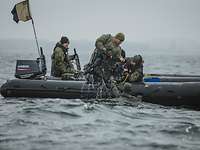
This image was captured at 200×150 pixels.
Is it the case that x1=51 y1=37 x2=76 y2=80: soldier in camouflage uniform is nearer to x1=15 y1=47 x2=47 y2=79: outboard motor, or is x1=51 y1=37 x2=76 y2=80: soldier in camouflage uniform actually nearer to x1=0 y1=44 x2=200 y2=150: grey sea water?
x1=15 y1=47 x2=47 y2=79: outboard motor

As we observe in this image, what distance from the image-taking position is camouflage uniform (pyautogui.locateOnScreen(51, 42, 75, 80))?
54.9 ft

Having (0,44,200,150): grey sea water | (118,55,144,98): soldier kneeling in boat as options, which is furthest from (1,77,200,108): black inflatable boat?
(0,44,200,150): grey sea water

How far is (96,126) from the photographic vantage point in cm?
1170

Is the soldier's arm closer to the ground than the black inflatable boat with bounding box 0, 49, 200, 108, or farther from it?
farther from it

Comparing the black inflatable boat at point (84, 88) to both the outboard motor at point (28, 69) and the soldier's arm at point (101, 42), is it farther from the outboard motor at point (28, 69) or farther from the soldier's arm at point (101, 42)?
the soldier's arm at point (101, 42)

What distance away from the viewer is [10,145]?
10.0 metres

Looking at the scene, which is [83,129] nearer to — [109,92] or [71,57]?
[109,92]

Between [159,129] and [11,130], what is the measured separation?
3181mm

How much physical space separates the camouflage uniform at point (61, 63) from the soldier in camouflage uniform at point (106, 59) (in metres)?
1.22

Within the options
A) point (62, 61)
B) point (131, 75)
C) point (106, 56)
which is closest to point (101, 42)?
point (106, 56)

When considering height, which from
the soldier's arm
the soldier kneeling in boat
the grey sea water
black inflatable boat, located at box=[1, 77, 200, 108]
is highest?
the soldier's arm

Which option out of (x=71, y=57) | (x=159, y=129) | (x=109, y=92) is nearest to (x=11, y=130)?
(x=159, y=129)

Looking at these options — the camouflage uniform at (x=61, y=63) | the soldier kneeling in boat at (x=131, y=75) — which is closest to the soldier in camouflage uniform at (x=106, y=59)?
the soldier kneeling in boat at (x=131, y=75)

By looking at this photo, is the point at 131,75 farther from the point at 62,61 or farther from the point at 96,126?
the point at 96,126
